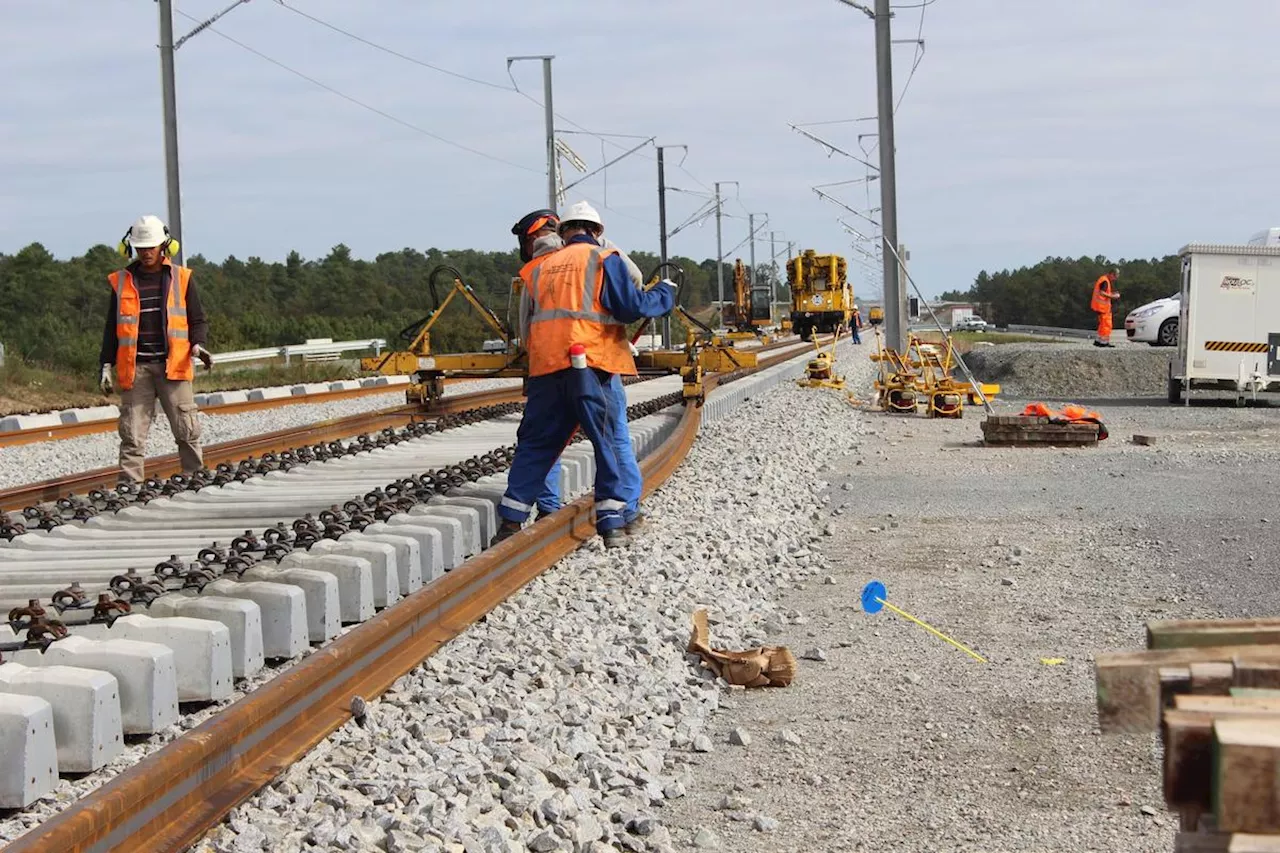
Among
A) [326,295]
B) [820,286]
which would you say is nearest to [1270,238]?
[820,286]

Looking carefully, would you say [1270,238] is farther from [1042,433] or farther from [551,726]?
[551,726]

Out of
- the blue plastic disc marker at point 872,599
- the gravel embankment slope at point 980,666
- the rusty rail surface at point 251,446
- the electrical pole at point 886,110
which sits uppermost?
the electrical pole at point 886,110

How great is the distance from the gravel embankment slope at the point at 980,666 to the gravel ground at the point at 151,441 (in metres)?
6.82

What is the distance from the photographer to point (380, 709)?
4781mm

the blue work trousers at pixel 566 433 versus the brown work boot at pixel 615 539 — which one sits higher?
the blue work trousers at pixel 566 433

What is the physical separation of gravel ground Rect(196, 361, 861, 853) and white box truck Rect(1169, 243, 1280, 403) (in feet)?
49.1

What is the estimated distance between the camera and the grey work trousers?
380 inches

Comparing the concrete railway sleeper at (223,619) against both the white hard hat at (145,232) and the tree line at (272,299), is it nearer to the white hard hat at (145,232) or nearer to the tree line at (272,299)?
the white hard hat at (145,232)

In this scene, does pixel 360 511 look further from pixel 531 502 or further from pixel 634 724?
pixel 634 724

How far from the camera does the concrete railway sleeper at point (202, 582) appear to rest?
446 cm

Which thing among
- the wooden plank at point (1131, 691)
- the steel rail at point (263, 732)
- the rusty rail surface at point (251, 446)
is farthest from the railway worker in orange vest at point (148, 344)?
the wooden plank at point (1131, 691)

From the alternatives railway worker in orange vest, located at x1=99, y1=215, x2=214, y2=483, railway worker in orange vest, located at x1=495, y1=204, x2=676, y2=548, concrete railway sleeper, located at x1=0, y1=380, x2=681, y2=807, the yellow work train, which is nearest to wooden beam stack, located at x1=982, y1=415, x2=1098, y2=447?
concrete railway sleeper, located at x1=0, y1=380, x2=681, y2=807

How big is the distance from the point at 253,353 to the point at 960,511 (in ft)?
98.7

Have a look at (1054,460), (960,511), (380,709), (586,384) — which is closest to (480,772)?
(380,709)
